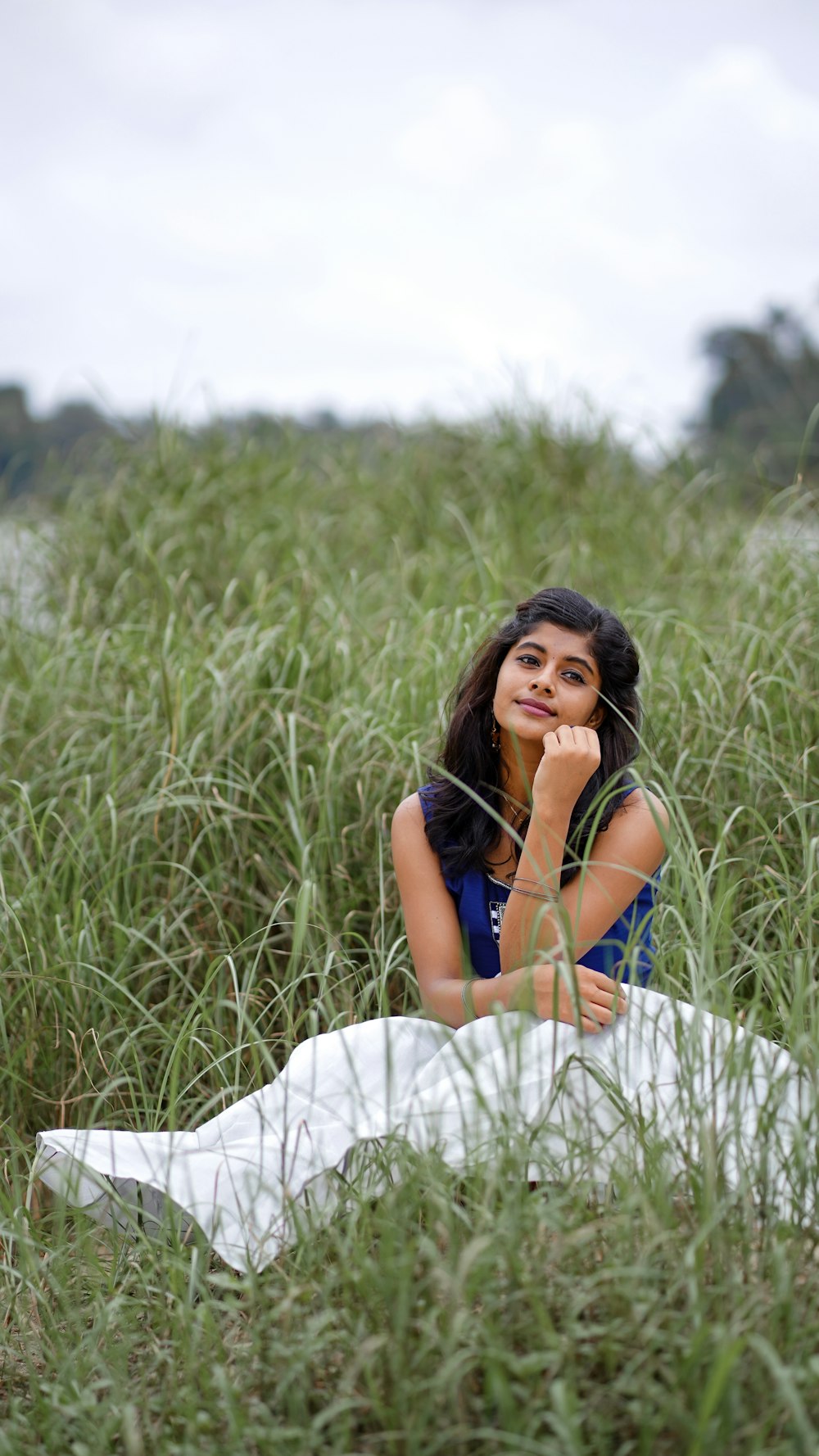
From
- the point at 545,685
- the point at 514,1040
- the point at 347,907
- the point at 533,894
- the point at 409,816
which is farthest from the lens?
the point at 347,907

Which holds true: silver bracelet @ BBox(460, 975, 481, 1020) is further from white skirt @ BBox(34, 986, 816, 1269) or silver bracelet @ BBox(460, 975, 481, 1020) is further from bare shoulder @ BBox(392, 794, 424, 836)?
bare shoulder @ BBox(392, 794, 424, 836)

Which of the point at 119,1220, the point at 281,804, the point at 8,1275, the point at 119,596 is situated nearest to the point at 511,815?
the point at 281,804

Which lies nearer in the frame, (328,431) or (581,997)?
(581,997)

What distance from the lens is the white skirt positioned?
163cm

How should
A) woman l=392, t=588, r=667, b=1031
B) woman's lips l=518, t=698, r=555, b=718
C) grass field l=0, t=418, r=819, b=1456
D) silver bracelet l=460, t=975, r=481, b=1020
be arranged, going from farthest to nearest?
1. woman's lips l=518, t=698, r=555, b=718
2. woman l=392, t=588, r=667, b=1031
3. silver bracelet l=460, t=975, r=481, b=1020
4. grass field l=0, t=418, r=819, b=1456

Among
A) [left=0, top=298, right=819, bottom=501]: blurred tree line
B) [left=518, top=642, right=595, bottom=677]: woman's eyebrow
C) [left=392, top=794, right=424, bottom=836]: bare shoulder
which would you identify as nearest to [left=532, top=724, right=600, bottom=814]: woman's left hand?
[left=518, top=642, right=595, bottom=677]: woman's eyebrow

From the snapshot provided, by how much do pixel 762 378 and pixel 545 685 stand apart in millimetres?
5960

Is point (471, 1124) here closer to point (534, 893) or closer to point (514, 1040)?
point (514, 1040)

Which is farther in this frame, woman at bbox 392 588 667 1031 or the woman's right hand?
woman at bbox 392 588 667 1031

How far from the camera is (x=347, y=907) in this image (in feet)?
9.86

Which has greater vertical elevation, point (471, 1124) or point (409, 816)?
point (409, 816)

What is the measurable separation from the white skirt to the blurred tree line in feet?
9.02

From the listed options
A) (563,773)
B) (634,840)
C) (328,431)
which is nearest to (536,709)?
(563,773)

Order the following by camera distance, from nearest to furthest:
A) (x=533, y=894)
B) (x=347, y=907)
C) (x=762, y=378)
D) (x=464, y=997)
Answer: (x=464, y=997), (x=533, y=894), (x=347, y=907), (x=762, y=378)
